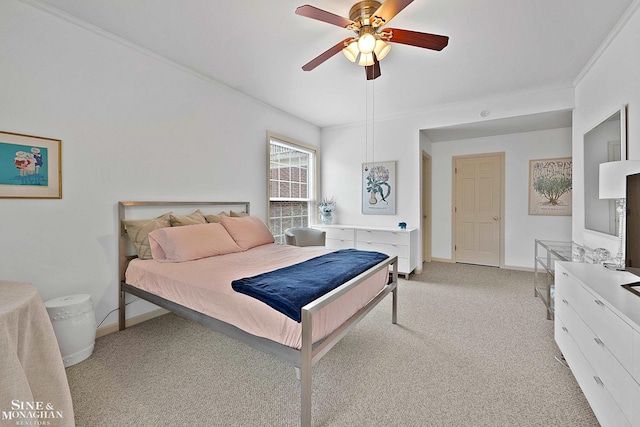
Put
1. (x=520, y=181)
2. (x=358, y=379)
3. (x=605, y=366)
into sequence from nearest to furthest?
1. (x=605, y=366)
2. (x=358, y=379)
3. (x=520, y=181)

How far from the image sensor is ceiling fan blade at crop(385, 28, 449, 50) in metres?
2.08

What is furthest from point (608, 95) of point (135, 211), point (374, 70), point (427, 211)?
point (135, 211)

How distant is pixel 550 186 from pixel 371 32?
4.39 m

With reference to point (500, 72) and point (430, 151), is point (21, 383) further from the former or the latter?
point (430, 151)

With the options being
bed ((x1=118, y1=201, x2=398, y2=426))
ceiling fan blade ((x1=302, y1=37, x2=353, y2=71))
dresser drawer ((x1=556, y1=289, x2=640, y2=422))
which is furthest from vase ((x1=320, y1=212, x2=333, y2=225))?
dresser drawer ((x1=556, y1=289, x2=640, y2=422))

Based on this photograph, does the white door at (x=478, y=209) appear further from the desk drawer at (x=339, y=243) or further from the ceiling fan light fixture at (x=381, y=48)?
the ceiling fan light fixture at (x=381, y=48)

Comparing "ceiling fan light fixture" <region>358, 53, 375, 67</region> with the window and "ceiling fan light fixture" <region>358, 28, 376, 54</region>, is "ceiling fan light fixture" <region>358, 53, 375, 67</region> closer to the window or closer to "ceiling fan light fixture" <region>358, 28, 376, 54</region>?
"ceiling fan light fixture" <region>358, 28, 376, 54</region>

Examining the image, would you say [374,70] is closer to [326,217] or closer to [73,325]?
[326,217]

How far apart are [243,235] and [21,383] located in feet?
6.95

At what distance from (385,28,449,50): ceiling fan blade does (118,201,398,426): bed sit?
184cm

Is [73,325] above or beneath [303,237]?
beneath

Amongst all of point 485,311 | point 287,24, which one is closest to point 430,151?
point 485,311

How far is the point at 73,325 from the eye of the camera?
207 centimetres

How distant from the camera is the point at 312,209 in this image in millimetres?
5523
